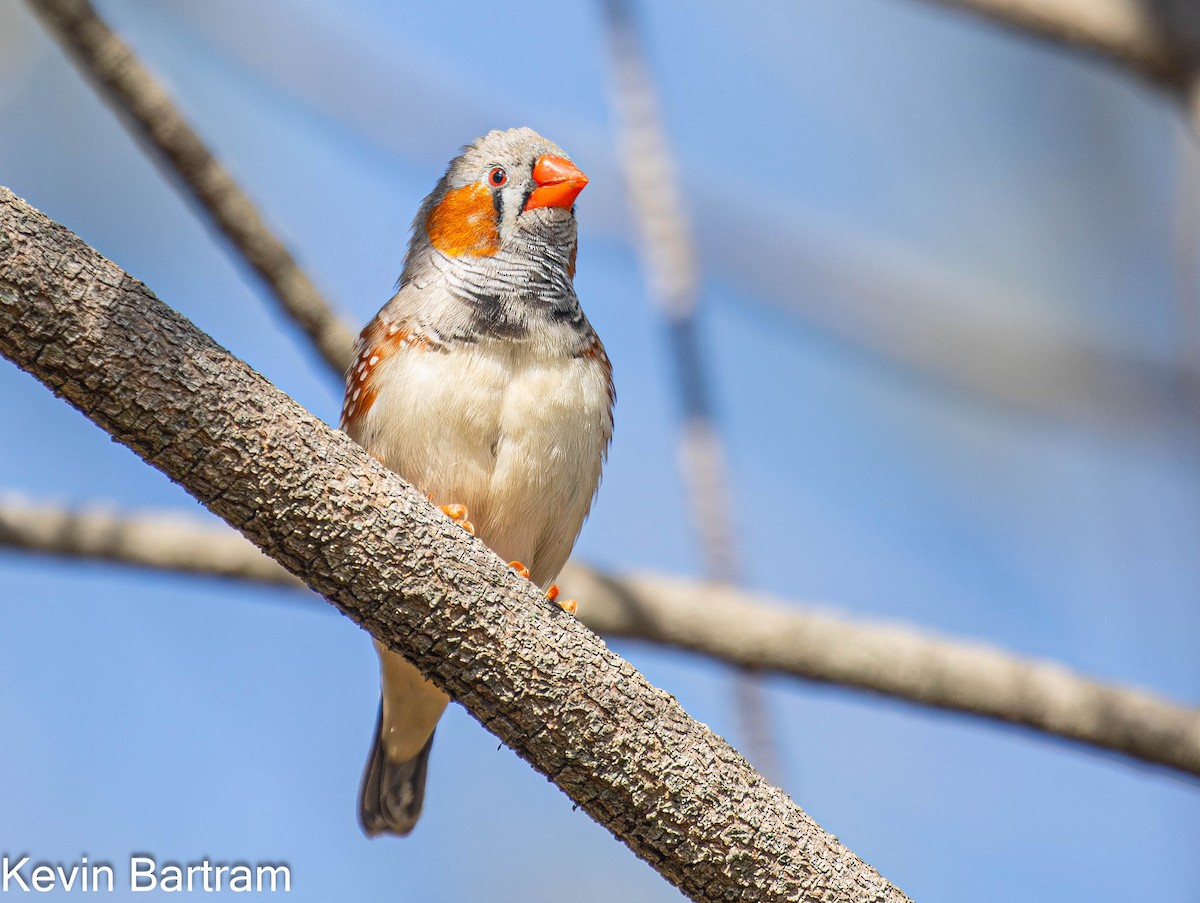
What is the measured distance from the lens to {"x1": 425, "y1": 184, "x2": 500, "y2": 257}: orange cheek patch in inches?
159

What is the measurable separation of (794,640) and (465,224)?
1683 millimetres

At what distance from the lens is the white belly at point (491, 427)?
140 inches

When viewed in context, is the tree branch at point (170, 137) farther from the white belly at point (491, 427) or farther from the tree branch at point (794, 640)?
the tree branch at point (794, 640)

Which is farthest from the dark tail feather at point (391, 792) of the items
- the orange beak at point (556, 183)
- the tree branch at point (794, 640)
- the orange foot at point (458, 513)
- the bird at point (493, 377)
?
the orange beak at point (556, 183)

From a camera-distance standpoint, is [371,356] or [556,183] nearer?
[371,356]

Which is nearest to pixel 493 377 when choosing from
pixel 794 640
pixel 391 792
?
pixel 794 640

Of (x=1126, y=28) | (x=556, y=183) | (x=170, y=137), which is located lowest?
(x=170, y=137)

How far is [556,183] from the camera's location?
4.11 m

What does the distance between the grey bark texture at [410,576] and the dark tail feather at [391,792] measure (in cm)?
197

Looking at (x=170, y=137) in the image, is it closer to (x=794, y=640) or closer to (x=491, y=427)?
(x=491, y=427)

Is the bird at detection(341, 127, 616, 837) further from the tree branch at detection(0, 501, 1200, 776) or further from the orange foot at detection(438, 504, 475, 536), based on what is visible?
the tree branch at detection(0, 501, 1200, 776)

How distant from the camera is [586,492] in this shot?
3.85 m

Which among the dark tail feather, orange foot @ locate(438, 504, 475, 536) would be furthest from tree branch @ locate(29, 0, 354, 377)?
the dark tail feather

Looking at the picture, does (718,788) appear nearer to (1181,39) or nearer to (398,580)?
(398,580)
